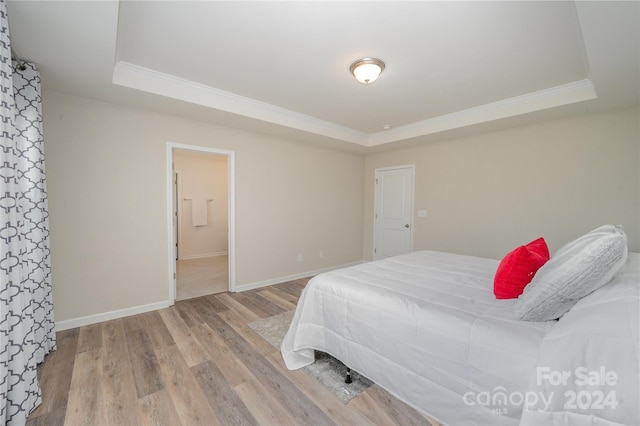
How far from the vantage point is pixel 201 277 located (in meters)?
4.54

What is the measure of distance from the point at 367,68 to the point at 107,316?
3.70 metres

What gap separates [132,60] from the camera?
7.76 ft

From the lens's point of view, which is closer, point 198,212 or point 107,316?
point 107,316

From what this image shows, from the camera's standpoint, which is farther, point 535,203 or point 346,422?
point 535,203

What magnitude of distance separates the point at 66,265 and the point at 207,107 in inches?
86.3

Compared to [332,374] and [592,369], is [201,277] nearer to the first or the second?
[332,374]

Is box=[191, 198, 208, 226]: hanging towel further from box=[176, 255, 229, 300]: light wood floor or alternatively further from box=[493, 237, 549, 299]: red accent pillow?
box=[493, 237, 549, 299]: red accent pillow

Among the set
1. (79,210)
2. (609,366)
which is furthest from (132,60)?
(609,366)

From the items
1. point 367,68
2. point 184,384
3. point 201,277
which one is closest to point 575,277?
point 367,68

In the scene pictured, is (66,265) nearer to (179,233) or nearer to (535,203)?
(179,233)

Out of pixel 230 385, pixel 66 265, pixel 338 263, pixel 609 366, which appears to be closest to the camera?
pixel 609 366

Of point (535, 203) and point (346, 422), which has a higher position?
point (535, 203)

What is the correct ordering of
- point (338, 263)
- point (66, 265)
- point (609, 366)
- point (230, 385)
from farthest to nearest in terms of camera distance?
point (338, 263)
point (66, 265)
point (230, 385)
point (609, 366)

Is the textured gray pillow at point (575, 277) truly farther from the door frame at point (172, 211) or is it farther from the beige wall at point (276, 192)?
the door frame at point (172, 211)
